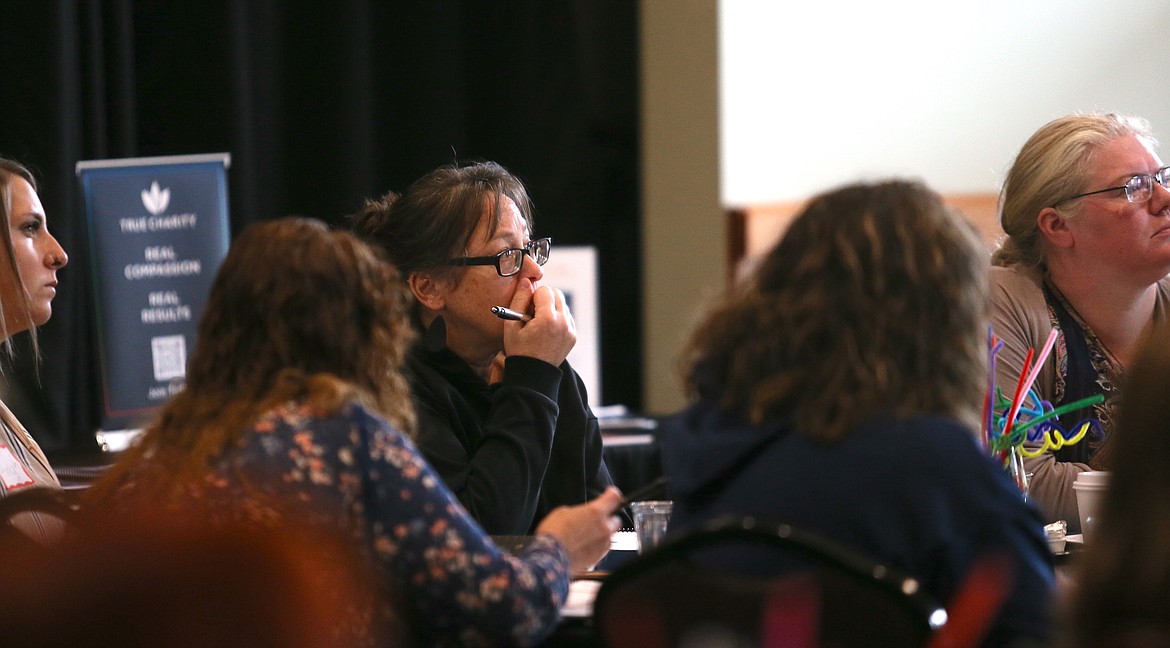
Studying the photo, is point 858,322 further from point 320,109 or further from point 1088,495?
point 320,109

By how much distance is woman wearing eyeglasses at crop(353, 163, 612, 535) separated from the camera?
2.17m

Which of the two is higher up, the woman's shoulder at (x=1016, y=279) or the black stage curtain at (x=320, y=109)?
the black stage curtain at (x=320, y=109)

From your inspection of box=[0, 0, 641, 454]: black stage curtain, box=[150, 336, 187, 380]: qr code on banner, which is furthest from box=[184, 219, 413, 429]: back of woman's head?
box=[0, 0, 641, 454]: black stage curtain

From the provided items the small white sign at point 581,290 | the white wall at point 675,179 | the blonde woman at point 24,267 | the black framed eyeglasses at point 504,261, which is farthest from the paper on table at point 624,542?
the white wall at point 675,179

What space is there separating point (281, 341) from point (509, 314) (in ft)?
2.84

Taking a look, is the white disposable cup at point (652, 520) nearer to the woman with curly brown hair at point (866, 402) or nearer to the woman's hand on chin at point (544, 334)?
the woman with curly brown hair at point (866, 402)

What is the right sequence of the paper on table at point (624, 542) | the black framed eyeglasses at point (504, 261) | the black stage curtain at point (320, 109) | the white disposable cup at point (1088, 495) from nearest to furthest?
the white disposable cup at point (1088, 495)
the paper on table at point (624, 542)
the black framed eyeglasses at point (504, 261)
the black stage curtain at point (320, 109)

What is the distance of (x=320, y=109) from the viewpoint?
5.07 m

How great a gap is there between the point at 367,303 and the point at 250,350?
5.3 inches

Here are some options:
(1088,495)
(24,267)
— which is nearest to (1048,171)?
(1088,495)

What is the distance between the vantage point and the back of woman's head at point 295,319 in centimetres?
139

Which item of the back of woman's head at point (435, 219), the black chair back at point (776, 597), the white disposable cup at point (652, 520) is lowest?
the white disposable cup at point (652, 520)

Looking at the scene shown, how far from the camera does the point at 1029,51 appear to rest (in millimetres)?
4668

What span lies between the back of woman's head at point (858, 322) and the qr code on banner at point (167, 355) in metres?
2.79
